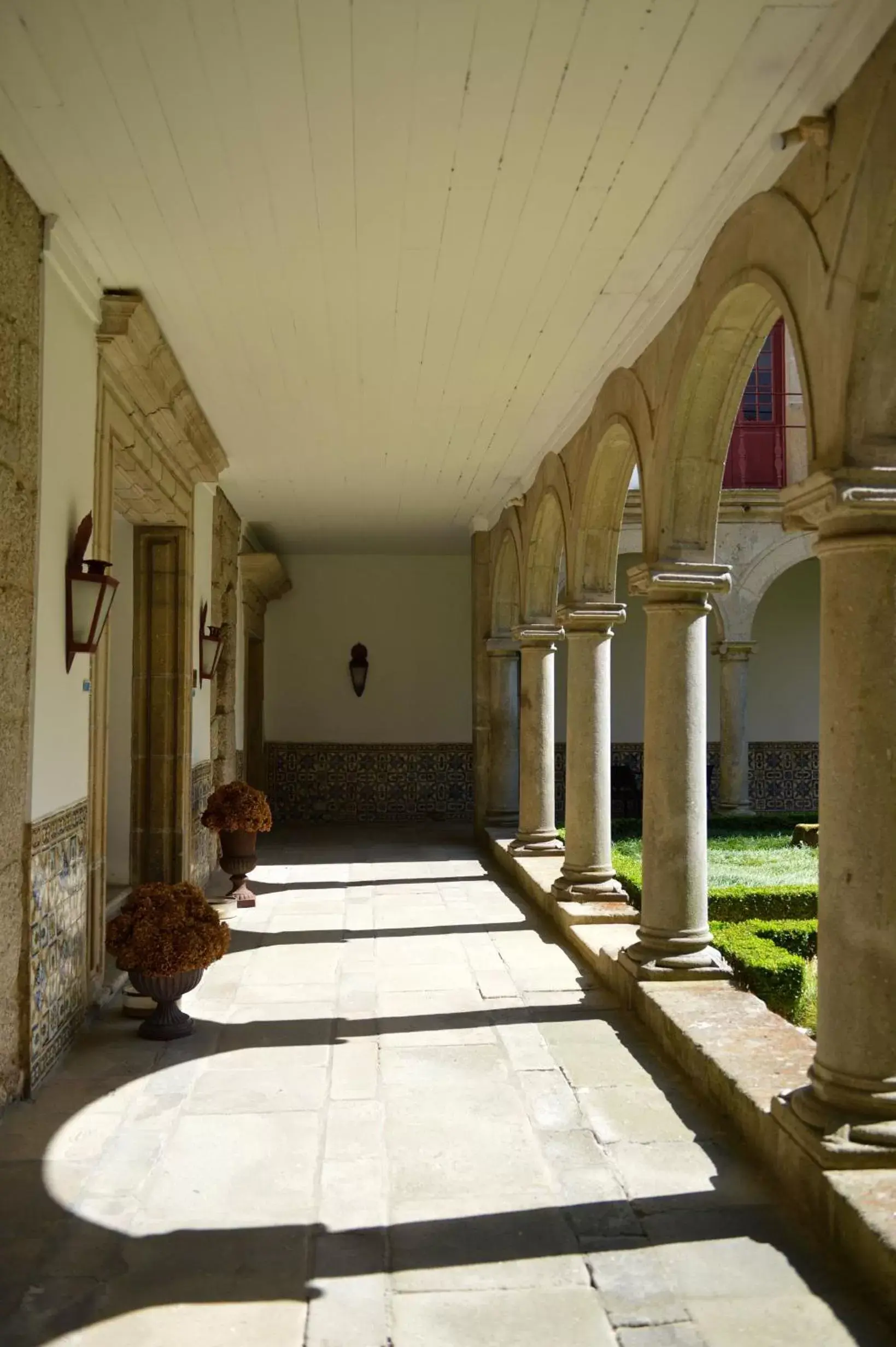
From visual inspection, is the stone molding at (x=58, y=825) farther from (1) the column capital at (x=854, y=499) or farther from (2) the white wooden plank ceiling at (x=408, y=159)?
(1) the column capital at (x=854, y=499)

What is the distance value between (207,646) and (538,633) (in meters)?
2.59

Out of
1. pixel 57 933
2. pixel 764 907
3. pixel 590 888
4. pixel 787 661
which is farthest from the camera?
pixel 787 661

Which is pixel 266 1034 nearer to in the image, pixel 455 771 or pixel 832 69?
pixel 832 69

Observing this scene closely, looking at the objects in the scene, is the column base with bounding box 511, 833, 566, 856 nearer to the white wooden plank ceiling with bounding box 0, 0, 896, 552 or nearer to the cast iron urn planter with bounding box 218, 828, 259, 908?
the cast iron urn planter with bounding box 218, 828, 259, 908

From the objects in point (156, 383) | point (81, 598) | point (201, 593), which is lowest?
point (81, 598)

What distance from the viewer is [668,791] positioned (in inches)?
199

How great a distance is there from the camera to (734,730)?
1248 centimetres

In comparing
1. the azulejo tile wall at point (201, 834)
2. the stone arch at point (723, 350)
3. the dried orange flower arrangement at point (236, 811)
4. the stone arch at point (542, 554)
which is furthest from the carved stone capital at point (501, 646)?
the stone arch at point (723, 350)

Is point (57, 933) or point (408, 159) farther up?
point (408, 159)

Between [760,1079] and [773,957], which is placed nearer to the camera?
[760,1079]

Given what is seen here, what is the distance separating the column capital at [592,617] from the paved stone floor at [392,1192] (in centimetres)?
236

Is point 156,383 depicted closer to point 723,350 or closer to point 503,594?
point 723,350

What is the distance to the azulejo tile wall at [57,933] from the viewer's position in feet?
13.2

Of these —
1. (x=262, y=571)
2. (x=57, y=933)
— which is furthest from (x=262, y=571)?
(x=57, y=933)
